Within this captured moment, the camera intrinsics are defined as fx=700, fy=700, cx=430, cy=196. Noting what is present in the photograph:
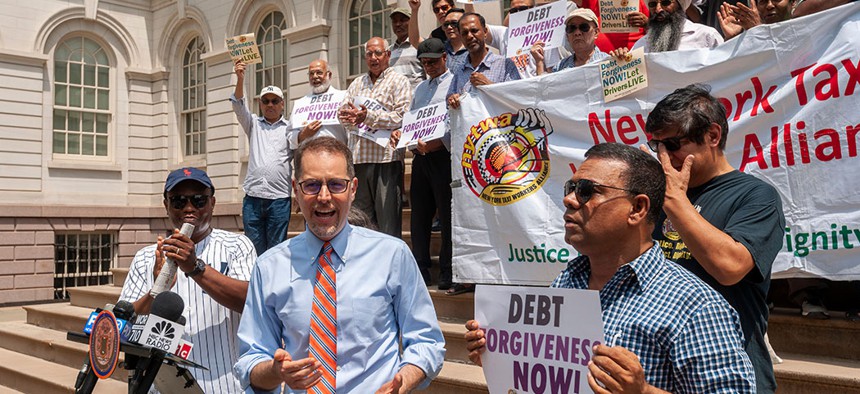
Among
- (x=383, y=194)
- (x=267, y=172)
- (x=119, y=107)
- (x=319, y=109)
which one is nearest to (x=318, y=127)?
(x=319, y=109)

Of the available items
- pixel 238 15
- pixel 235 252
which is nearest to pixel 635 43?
pixel 235 252

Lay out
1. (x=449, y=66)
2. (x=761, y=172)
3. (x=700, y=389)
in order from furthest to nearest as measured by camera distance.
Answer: (x=449, y=66) → (x=761, y=172) → (x=700, y=389)

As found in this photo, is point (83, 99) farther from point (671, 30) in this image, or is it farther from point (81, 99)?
point (671, 30)

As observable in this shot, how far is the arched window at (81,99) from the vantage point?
1720 centimetres

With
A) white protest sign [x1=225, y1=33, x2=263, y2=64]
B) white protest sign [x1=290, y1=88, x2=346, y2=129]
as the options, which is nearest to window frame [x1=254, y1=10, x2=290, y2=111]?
white protest sign [x1=225, y1=33, x2=263, y2=64]

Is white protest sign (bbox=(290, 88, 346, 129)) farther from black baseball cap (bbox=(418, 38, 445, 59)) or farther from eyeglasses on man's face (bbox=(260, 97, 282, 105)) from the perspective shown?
black baseball cap (bbox=(418, 38, 445, 59))

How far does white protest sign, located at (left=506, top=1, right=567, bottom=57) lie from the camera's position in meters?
6.41

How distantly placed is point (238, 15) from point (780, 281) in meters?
14.3

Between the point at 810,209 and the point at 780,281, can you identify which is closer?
the point at 810,209

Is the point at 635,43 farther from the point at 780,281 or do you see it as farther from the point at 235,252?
the point at 235,252

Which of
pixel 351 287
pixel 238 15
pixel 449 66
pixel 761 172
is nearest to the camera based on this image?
pixel 351 287

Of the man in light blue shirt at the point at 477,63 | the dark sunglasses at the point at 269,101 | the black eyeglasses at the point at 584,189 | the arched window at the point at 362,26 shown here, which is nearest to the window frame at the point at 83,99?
the arched window at the point at 362,26

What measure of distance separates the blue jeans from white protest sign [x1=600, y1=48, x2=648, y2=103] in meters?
3.94

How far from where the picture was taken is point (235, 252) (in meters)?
3.25
